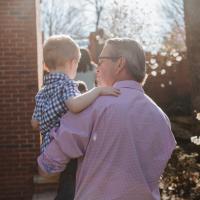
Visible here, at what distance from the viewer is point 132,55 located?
2.50 meters

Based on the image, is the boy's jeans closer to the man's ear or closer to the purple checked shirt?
the purple checked shirt

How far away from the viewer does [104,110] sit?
7.83ft

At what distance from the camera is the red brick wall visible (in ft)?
25.1

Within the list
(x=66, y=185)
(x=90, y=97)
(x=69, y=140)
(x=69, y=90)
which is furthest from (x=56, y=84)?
(x=69, y=140)

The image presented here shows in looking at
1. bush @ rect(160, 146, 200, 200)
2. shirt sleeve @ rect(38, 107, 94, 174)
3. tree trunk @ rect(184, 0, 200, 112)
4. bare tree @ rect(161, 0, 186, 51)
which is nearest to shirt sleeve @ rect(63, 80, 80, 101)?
shirt sleeve @ rect(38, 107, 94, 174)

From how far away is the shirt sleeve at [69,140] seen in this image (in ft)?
7.88

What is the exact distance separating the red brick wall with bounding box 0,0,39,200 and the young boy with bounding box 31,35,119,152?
4297 mm

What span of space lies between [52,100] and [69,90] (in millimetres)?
135

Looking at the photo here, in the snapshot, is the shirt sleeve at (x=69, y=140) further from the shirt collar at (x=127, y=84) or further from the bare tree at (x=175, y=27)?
the bare tree at (x=175, y=27)

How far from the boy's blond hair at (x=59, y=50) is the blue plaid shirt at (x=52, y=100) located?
9 cm

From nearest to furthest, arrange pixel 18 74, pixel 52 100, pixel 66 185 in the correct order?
pixel 66 185, pixel 52 100, pixel 18 74

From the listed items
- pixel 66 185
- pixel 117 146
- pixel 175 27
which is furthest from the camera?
pixel 175 27

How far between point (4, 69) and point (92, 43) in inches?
737

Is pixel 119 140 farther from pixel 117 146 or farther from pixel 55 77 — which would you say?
pixel 55 77
